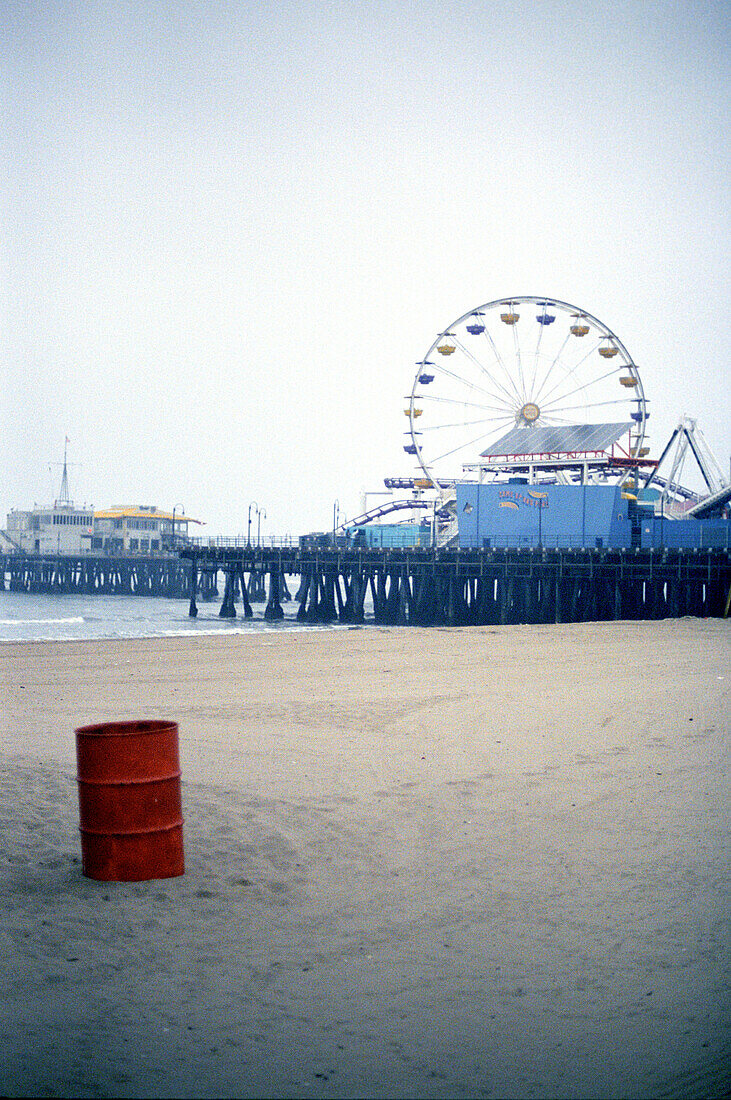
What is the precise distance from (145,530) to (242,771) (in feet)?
363

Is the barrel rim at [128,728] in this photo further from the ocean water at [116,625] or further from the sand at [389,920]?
the ocean water at [116,625]

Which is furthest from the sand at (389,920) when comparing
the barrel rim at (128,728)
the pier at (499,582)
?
the pier at (499,582)

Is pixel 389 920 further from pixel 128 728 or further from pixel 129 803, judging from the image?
pixel 128 728

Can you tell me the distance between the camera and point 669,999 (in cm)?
420

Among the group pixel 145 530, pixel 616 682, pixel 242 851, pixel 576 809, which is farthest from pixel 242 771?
pixel 145 530

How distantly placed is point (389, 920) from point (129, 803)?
158 cm

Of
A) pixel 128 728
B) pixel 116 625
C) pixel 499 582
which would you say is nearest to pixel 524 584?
pixel 499 582

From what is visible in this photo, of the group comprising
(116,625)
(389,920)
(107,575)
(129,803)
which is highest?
(107,575)

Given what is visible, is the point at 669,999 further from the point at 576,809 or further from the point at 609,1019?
the point at 576,809

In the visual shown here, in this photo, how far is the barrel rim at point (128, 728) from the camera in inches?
214

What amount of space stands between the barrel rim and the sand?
2.64 ft

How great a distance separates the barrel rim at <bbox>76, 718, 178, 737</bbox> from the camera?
5429 millimetres

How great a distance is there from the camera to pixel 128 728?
6.09 m

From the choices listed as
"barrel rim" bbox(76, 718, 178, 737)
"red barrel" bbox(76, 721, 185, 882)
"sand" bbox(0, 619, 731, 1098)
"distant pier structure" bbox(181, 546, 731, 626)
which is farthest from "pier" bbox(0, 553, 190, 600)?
"red barrel" bbox(76, 721, 185, 882)
